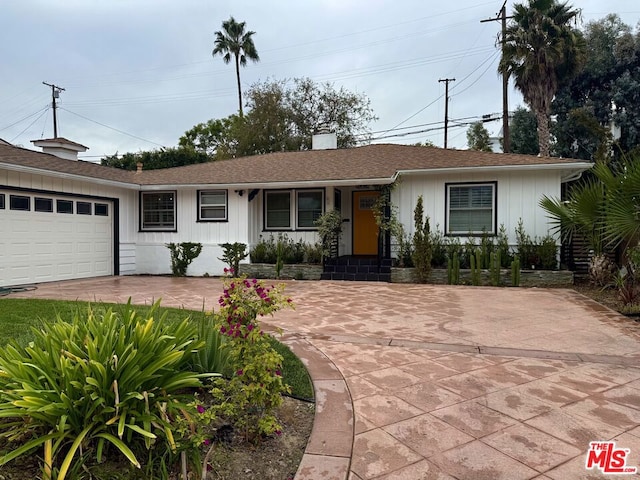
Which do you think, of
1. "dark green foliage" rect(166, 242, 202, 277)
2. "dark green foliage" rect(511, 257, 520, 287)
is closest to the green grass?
"dark green foliage" rect(166, 242, 202, 277)

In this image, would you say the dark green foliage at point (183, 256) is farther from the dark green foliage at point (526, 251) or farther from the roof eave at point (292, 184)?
the dark green foliage at point (526, 251)

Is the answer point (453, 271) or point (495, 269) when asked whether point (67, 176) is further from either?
point (495, 269)

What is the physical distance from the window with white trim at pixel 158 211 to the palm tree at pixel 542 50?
14.7m

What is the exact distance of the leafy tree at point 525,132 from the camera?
22.8 m

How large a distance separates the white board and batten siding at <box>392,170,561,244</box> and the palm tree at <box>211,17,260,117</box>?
2283 cm

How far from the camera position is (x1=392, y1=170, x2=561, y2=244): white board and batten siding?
418 inches

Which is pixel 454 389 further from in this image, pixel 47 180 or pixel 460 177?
pixel 47 180

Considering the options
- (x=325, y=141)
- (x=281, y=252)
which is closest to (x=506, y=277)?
(x=281, y=252)

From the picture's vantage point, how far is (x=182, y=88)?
31.3 meters

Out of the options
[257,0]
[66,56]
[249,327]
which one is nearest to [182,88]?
[66,56]

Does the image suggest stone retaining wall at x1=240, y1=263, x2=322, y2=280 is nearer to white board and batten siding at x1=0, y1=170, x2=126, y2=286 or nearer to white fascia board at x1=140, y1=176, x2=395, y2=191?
white fascia board at x1=140, y1=176, x2=395, y2=191

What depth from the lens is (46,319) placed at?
5406mm

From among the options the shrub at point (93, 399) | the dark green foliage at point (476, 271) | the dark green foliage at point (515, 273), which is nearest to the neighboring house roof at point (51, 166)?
the shrub at point (93, 399)

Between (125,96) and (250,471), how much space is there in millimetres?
35494
